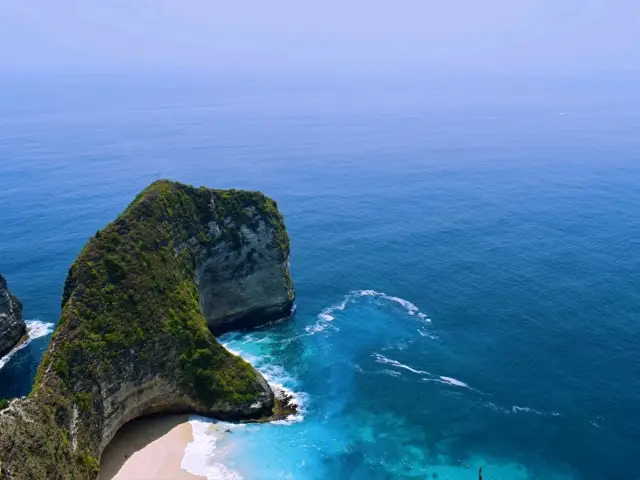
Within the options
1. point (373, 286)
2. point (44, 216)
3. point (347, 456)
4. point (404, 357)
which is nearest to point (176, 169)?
point (44, 216)

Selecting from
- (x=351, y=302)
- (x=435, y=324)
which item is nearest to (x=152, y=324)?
(x=351, y=302)

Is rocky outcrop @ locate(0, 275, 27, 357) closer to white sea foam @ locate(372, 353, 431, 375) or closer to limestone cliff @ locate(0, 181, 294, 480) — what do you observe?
limestone cliff @ locate(0, 181, 294, 480)

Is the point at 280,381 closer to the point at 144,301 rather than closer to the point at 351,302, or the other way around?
the point at 144,301

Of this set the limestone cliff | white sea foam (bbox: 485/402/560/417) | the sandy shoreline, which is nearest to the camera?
the limestone cliff

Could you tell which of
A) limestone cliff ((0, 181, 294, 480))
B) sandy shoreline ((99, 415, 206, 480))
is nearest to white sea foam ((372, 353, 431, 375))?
limestone cliff ((0, 181, 294, 480))

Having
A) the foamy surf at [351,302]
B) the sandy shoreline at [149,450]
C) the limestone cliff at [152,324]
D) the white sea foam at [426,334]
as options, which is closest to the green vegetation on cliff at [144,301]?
Result: the limestone cliff at [152,324]

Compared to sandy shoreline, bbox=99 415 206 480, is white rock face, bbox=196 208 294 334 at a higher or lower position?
higher

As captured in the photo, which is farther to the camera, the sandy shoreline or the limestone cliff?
the sandy shoreline

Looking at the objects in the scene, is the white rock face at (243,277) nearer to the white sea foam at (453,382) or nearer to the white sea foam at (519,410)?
the white sea foam at (453,382)
